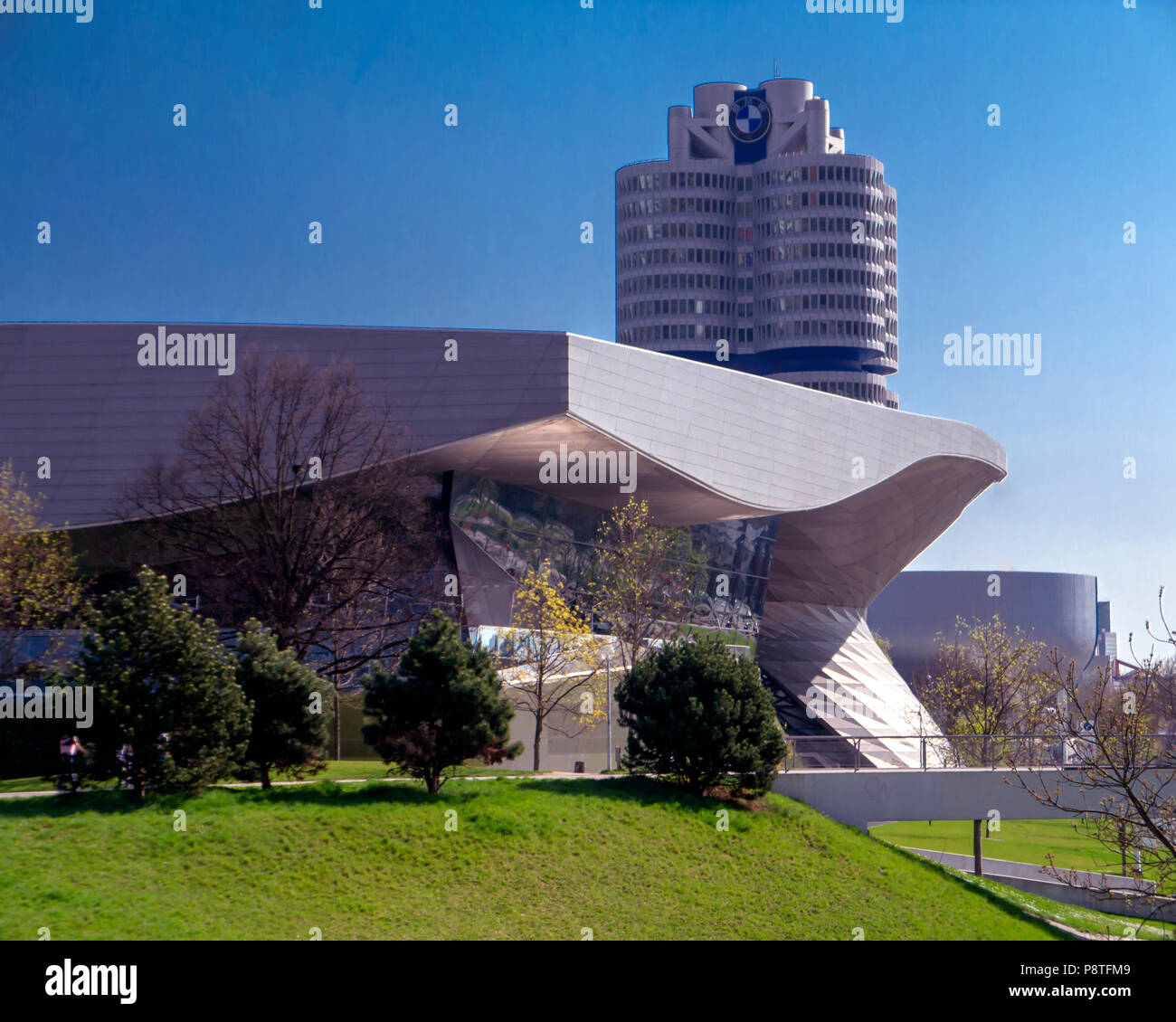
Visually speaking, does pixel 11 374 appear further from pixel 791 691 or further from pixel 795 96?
pixel 795 96

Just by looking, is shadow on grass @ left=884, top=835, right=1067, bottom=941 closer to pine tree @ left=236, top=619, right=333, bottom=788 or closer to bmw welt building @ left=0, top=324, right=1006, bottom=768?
bmw welt building @ left=0, top=324, right=1006, bottom=768

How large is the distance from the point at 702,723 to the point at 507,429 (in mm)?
14313

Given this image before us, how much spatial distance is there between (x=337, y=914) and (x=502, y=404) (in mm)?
21249

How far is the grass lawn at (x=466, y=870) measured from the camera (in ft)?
57.2

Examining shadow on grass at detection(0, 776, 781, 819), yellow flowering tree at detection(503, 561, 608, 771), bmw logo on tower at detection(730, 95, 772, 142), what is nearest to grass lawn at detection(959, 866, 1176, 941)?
shadow on grass at detection(0, 776, 781, 819)

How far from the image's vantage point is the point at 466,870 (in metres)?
20.5

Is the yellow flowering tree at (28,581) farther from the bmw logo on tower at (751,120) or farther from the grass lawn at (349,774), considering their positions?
the bmw logo on tower at (751,120)

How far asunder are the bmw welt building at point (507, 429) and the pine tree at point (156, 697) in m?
14.5

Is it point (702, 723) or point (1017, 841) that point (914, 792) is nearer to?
point (702, 723)

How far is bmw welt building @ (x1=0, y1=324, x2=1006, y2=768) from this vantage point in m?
37.7

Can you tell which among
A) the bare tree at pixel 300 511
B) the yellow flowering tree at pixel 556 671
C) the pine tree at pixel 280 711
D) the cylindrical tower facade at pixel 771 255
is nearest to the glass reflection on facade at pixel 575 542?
the bare tree at pixel 300 511

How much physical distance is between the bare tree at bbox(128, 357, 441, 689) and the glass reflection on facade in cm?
367

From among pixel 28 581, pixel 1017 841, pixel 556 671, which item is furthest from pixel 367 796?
pixel 1017 841
